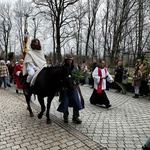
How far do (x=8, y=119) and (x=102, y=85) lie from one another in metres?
3.65

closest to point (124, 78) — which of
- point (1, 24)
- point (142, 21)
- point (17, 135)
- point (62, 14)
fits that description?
point (17, 135)

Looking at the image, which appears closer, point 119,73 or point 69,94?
point 69,94

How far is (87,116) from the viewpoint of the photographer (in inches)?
266

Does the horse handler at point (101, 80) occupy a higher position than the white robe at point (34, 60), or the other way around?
the white robe at point (34, 60)

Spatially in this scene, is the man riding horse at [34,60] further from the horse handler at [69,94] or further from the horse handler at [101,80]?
the horse handler at [101,80]

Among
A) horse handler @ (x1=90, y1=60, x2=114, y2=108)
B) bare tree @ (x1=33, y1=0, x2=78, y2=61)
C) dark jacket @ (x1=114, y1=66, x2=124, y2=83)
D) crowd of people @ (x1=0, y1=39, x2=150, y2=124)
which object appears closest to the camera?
crowd of people @ (x1=0, y1=39, x2=150, y2=124)

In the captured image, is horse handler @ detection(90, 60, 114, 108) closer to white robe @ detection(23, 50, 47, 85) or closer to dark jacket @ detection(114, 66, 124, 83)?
white robe @ detection(23, 50, 47, 85)

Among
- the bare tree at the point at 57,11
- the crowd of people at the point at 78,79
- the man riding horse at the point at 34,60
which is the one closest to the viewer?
the crowd of people at the point at 78,79

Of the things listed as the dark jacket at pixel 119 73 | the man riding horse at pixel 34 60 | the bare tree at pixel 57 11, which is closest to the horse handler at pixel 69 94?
the man riding horse at pixel 34 60

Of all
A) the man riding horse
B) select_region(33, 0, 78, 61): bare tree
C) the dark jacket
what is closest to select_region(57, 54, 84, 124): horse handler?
the man riding horse

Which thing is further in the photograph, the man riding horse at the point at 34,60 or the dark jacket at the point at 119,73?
the dark jacket at the point at 119,73

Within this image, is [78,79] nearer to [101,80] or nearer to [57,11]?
[101,80]

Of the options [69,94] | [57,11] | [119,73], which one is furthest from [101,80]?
[57,11]

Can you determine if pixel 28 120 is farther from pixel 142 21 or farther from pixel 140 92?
A: pixel 142 21
